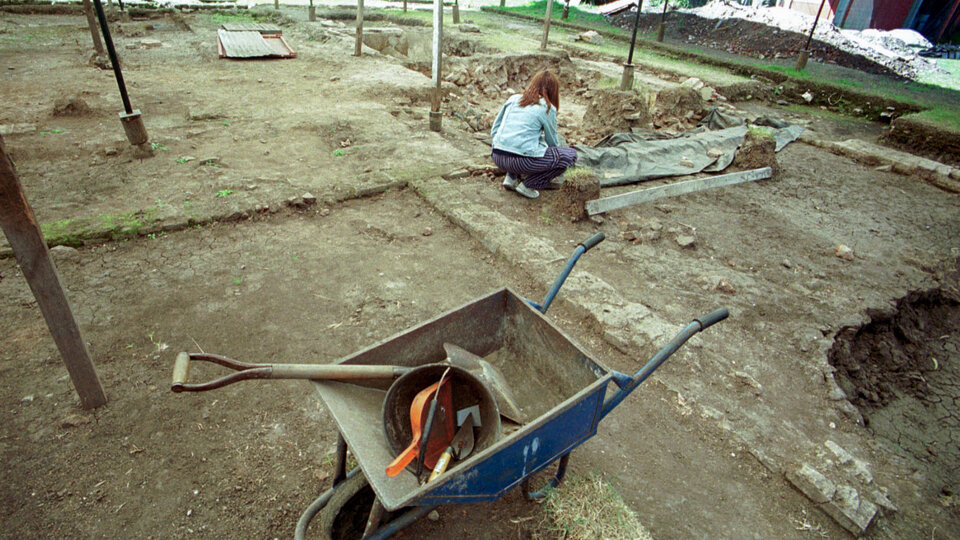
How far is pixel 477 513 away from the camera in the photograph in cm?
247

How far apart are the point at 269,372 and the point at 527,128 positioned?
4282 millimetres

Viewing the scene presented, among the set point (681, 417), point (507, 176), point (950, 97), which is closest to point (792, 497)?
point (681, 417)

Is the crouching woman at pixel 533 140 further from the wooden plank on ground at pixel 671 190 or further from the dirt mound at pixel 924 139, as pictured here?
the dirt mound at pixel 924 139

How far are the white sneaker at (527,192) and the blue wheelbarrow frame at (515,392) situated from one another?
9.44 feet

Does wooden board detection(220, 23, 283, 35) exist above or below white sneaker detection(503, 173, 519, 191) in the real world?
above

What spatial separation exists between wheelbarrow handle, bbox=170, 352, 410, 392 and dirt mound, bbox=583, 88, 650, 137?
701cm

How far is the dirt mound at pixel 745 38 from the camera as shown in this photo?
13766 millimetres

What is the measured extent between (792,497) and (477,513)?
1719 millimetres

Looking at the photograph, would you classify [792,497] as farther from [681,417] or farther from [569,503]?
[569,503]

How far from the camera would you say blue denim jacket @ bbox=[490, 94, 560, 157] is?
536cm

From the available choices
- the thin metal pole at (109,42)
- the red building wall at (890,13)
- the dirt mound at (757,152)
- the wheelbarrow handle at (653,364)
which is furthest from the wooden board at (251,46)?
the red building wall at (890,13)

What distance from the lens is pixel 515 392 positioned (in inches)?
104

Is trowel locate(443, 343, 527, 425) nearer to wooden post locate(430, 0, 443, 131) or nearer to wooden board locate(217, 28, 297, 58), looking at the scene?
wooden post locate(430, 0, 443, 131)

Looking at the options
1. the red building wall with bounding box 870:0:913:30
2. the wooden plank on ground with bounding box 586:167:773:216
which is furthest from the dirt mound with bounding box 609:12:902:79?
the wooden plank on ground with bounding box 586:167:773:216
